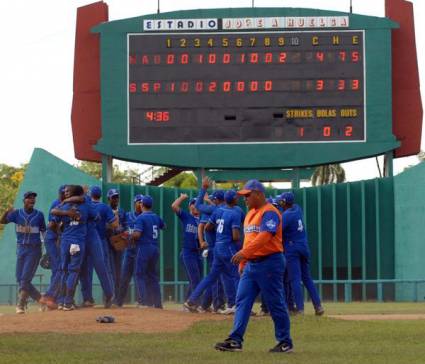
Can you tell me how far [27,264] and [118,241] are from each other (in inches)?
59.9

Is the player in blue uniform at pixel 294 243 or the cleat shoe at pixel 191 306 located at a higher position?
the player in blue uniform at pixel 294 243

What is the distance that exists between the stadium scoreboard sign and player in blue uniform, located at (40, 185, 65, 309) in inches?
576

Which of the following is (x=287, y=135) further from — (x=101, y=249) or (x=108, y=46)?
(x=101, y=249)

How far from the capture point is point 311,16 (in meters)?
35.2

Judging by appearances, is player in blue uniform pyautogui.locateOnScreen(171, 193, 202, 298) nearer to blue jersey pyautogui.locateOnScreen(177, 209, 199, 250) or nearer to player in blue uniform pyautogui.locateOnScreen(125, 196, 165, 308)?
blue jersey pyautogui.locateOnScreen(177, 209, 199, 250)

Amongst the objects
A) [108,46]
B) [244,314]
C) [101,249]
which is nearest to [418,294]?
[108,46]

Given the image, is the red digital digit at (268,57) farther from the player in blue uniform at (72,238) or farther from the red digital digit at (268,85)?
the player in blue uniform at (72,238)

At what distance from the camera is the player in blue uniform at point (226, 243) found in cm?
1852

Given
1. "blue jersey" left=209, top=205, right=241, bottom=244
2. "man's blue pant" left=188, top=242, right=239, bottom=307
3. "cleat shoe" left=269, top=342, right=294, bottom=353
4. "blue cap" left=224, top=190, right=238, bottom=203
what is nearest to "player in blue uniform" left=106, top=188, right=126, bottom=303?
"man's blue pant" left=188, top=242, right=239, bottom=307

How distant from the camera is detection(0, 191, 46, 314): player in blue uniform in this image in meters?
20.6

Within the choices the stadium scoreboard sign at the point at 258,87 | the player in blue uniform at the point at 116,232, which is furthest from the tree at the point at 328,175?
the player in blue uniform at the point at 116,232

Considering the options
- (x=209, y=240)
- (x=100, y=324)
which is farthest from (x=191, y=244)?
(x=100, y=324)

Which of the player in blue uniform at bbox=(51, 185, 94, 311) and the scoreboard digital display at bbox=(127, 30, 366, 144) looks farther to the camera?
the scoreboard digital display at bbox=(127, 30, 366, 144)

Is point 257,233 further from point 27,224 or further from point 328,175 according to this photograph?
point 328,175
